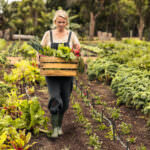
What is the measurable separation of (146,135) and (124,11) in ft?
120

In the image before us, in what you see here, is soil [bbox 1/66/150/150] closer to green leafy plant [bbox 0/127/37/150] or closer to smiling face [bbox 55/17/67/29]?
green leafy plant [bbox 0/127/37/150]

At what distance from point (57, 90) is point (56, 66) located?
40 centimetres

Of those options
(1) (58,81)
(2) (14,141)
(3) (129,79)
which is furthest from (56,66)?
(3) (129,79)

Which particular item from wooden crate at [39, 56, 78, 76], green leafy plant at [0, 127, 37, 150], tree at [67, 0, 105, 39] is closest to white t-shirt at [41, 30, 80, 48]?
wooden crate at [39, 56, 78, 76]

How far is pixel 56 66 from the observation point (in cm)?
337

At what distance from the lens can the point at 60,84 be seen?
3668 mm

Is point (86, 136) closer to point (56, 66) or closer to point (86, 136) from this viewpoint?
point (86, 136)

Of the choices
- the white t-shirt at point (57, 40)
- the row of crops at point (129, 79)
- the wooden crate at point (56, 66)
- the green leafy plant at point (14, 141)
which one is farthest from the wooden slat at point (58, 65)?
the row of crops at point (129, 79)

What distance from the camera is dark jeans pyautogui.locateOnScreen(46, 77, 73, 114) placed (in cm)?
360

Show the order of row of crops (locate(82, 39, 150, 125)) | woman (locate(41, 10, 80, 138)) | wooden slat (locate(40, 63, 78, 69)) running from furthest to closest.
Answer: row of crops (locate(82, 39, 150, 125))
woman (locate(41, 10, 80, 138))
wooden slat (locate(40, 63, 78, 69))

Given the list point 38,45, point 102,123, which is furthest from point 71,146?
point 38,45

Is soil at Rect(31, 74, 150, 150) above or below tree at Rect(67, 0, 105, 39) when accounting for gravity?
below

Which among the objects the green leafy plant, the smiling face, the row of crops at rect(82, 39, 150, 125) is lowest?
the green leafy plant

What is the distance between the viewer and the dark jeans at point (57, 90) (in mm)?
3604
